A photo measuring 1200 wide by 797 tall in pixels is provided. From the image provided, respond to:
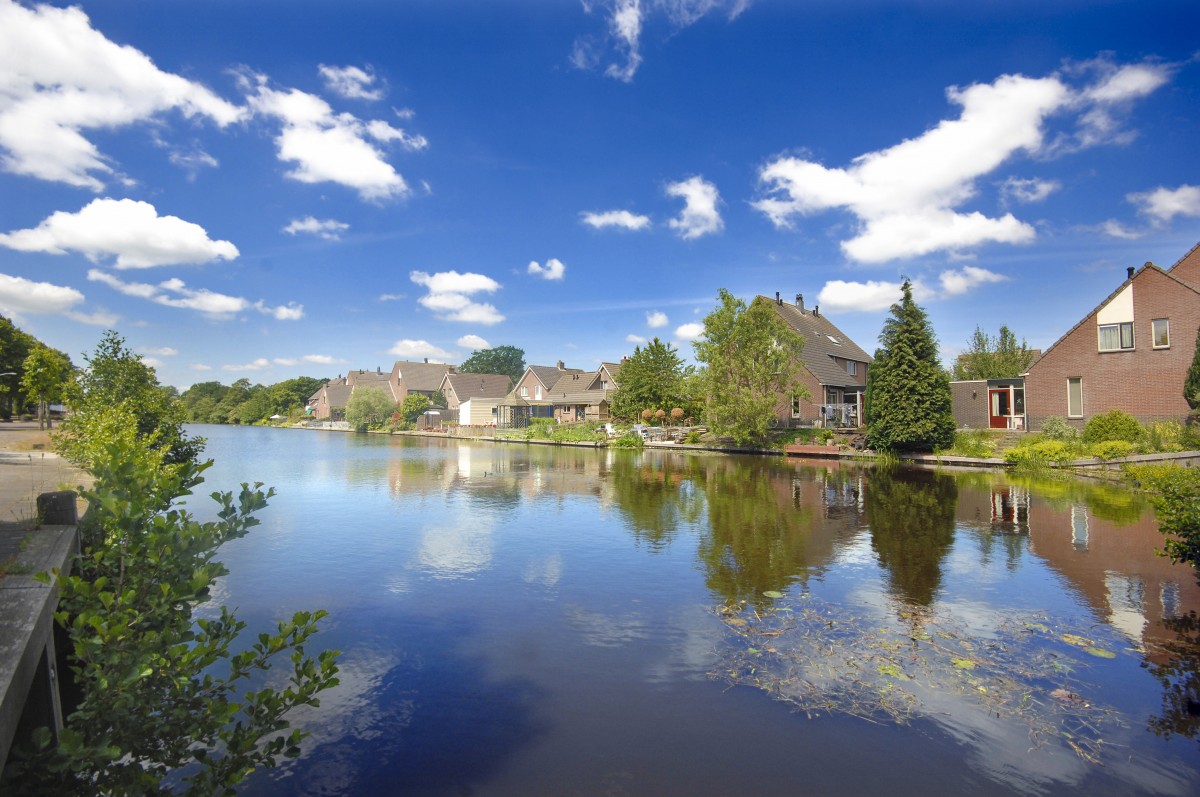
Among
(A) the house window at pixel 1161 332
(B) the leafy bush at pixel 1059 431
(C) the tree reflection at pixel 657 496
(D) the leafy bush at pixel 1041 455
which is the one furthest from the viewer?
(A) the house window at pixel 1161 332

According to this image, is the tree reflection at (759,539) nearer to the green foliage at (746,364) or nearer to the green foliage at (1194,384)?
the green foliage at (746,364)

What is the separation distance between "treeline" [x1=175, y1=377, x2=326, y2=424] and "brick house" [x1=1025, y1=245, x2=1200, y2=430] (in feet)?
311

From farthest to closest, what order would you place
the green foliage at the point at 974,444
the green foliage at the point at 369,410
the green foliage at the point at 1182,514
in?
the green foliage at the point at 369,410 < the green foliage at the point at 974,444 < the green foliage at the point at 1182,514

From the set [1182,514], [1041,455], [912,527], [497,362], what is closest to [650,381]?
[1041,455]

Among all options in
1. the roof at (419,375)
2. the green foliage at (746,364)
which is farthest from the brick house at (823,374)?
the roof at (419,375)

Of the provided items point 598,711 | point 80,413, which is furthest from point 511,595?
point 80,413

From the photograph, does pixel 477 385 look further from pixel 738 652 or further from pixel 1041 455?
pixel 738 652

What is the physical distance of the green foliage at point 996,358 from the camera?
47.7 m

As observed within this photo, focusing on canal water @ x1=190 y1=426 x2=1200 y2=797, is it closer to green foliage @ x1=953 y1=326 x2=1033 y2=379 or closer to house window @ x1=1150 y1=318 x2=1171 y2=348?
house window @ x1=1150 y1=318 x2=1171 y2=348

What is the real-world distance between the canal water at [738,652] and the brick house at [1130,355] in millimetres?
18079

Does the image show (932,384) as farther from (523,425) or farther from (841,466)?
(523,425)

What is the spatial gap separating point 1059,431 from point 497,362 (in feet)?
337

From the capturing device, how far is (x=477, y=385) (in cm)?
8006

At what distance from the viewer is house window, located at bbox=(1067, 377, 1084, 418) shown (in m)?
30.3
